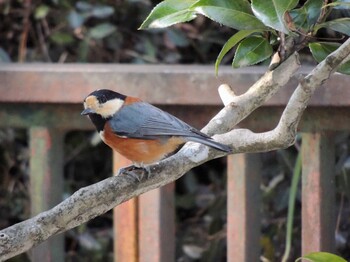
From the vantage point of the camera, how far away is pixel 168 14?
200 cm

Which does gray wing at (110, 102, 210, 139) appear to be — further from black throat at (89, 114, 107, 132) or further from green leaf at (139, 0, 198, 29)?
green leaf at (139, 0, 198, 29)

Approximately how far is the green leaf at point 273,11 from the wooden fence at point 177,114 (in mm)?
681

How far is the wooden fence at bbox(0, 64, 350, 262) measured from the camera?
8.46 feet

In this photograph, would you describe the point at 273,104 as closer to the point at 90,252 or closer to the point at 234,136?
the point at 234,136

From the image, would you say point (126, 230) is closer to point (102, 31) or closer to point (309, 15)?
point (309, 15)

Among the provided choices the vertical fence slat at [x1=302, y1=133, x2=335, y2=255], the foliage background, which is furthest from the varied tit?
the foliage background

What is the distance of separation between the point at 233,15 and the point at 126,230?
1.03 meters

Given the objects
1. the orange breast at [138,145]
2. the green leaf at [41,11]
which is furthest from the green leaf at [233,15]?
the green leaf at [41,11]

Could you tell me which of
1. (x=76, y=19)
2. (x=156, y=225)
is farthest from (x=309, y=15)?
(x=76, y=19)

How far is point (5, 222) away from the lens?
399cm

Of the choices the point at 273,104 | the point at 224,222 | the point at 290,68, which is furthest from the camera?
the point at 224,222

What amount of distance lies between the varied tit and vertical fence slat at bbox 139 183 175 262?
19 centimetres

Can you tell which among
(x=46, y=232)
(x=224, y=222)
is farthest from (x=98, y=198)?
(x=224, y=222)

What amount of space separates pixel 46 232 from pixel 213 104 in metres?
0.97
